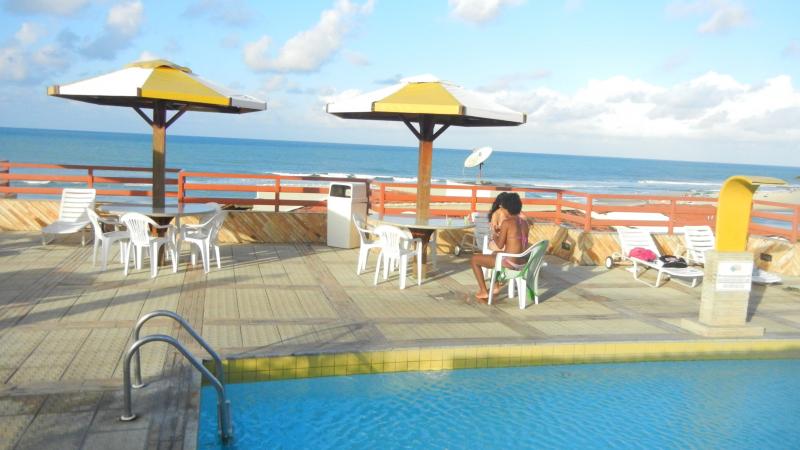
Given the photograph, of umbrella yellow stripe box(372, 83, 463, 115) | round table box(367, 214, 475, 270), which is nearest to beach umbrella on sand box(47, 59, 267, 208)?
umbrella yellow stripe box(372, 83, 463, 115)

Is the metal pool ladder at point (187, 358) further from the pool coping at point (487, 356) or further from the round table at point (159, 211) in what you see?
the round table at point (159, 211)

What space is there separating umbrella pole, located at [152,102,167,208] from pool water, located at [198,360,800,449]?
4.29 metres

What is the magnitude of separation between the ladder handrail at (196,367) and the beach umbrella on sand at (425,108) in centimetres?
416

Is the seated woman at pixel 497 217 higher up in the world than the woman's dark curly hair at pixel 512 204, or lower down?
lower down

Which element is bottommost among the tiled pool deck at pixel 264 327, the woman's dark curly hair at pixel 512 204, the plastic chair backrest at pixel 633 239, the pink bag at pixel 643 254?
the tiled pool deck at pixel 264 327

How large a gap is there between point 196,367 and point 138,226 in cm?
451

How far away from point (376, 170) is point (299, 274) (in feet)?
184

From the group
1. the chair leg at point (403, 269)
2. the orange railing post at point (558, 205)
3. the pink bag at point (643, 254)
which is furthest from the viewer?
the orange railing post at point (558, 205)

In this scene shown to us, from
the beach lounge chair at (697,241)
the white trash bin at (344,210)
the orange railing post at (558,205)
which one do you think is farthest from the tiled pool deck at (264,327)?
the orange railing post at (558,205)

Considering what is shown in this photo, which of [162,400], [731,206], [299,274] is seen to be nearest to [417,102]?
[299,274]

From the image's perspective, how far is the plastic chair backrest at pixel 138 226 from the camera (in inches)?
294

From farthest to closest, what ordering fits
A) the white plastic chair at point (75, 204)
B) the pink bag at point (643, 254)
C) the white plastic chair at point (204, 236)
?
the white plastic chair at point (75, 204) → the pink bag at point (643, 254) → the white plastic chair at point (204, 236)

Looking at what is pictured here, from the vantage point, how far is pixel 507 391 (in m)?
5.12

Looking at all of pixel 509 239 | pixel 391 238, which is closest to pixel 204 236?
pixel 391 238
